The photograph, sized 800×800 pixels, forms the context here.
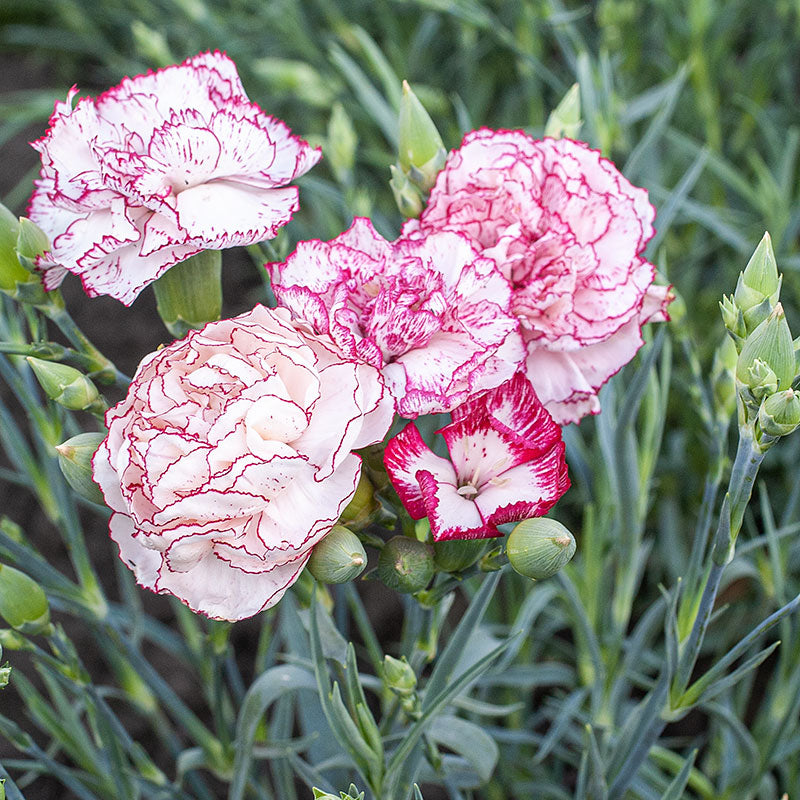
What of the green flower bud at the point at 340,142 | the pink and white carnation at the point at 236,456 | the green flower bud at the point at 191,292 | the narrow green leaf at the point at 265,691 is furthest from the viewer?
the green flower bud at the point at 340,142

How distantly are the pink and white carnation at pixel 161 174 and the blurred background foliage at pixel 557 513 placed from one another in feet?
0.31

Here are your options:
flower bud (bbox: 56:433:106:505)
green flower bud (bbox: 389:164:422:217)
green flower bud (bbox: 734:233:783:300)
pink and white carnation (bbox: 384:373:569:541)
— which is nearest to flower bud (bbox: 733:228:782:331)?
green flower bud (bbox: 734:233:783:300)

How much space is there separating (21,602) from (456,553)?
0.30 meters

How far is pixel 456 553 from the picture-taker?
532mm

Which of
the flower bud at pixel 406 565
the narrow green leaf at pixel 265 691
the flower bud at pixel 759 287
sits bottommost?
the narrow green leaf at pixel 265 691

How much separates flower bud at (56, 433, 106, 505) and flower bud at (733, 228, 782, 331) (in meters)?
0.37

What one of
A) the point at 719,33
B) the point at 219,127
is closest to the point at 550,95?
the point at 719,33

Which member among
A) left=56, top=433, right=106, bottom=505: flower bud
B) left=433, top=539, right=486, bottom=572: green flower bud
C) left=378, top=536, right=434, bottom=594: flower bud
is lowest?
left=433, top=539, right=486, bottom=572: green flower bud

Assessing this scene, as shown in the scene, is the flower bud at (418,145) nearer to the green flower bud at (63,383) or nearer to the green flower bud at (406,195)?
Answer: the green flower bud at (406,195)

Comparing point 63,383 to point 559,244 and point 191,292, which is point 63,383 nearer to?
point 191,292

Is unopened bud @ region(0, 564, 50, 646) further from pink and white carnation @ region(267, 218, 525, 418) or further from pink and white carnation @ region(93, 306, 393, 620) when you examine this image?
pink and white carnation @ region(267, 218, 525, 418)

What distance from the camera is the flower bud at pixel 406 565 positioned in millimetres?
511

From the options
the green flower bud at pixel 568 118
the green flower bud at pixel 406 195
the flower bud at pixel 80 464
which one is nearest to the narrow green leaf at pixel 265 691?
the flower bud at pixel 80 464

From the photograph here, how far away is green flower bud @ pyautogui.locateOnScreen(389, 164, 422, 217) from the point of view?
0.64 m
